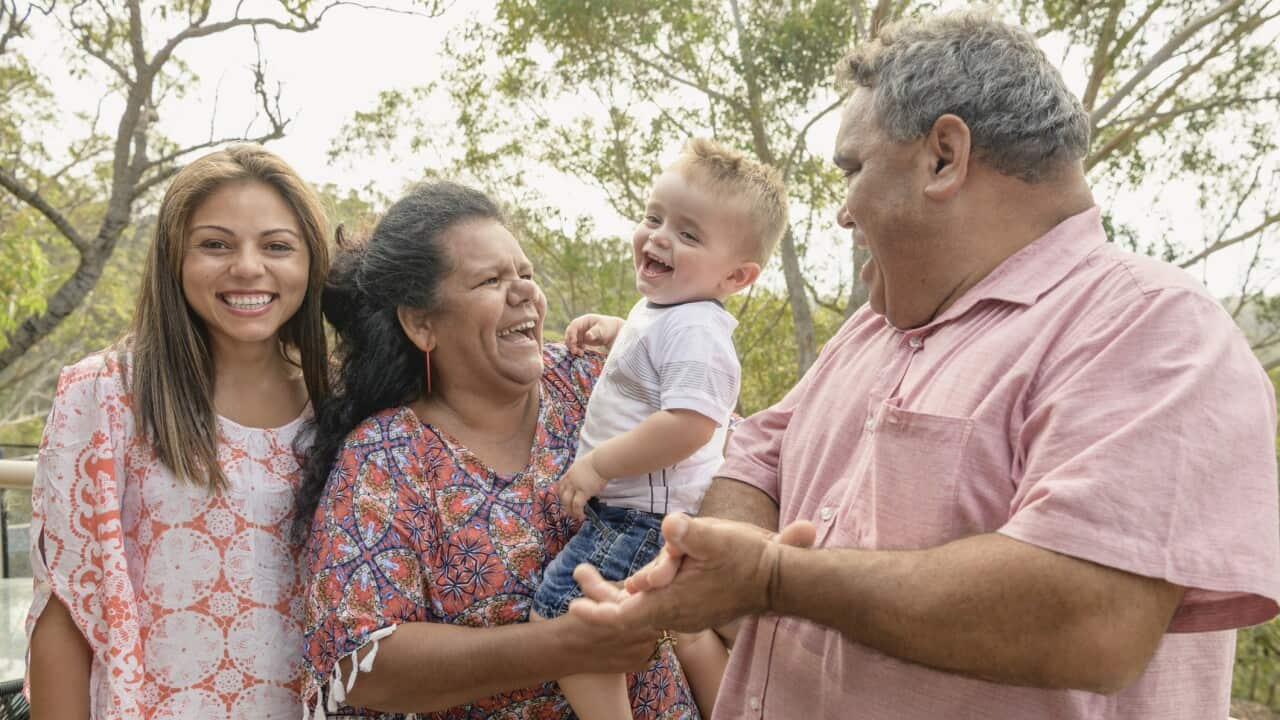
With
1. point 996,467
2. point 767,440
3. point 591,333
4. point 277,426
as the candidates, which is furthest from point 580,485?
point 996,467

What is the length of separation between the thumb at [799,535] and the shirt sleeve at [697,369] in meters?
0.73

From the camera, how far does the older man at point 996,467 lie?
130 cm

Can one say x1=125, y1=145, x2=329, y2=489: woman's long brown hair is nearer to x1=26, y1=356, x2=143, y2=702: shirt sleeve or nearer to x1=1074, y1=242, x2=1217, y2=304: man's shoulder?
x1=26, y1=356, x2=143, y2=702: shirt sleeve

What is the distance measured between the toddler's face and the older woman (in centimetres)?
30

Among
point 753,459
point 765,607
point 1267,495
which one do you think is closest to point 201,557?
point 753,459

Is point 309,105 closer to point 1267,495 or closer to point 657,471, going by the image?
point 657,471

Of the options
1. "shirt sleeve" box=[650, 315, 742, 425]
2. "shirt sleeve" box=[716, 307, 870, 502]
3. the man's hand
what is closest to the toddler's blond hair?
"shirt sleeve" box=[650, 315, 742, 425]

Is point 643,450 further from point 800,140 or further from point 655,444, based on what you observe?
point 800,140

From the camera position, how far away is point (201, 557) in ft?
7.34

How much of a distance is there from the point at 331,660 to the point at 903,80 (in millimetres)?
1531

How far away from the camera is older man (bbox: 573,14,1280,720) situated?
130 centimetres

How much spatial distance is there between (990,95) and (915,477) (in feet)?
1.94

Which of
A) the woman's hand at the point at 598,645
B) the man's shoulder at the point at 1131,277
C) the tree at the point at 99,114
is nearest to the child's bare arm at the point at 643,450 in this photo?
the woman's hand at the point at 598,645

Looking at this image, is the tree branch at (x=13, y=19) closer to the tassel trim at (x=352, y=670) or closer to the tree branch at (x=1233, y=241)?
the tassel trim at (x=352, y=670)
